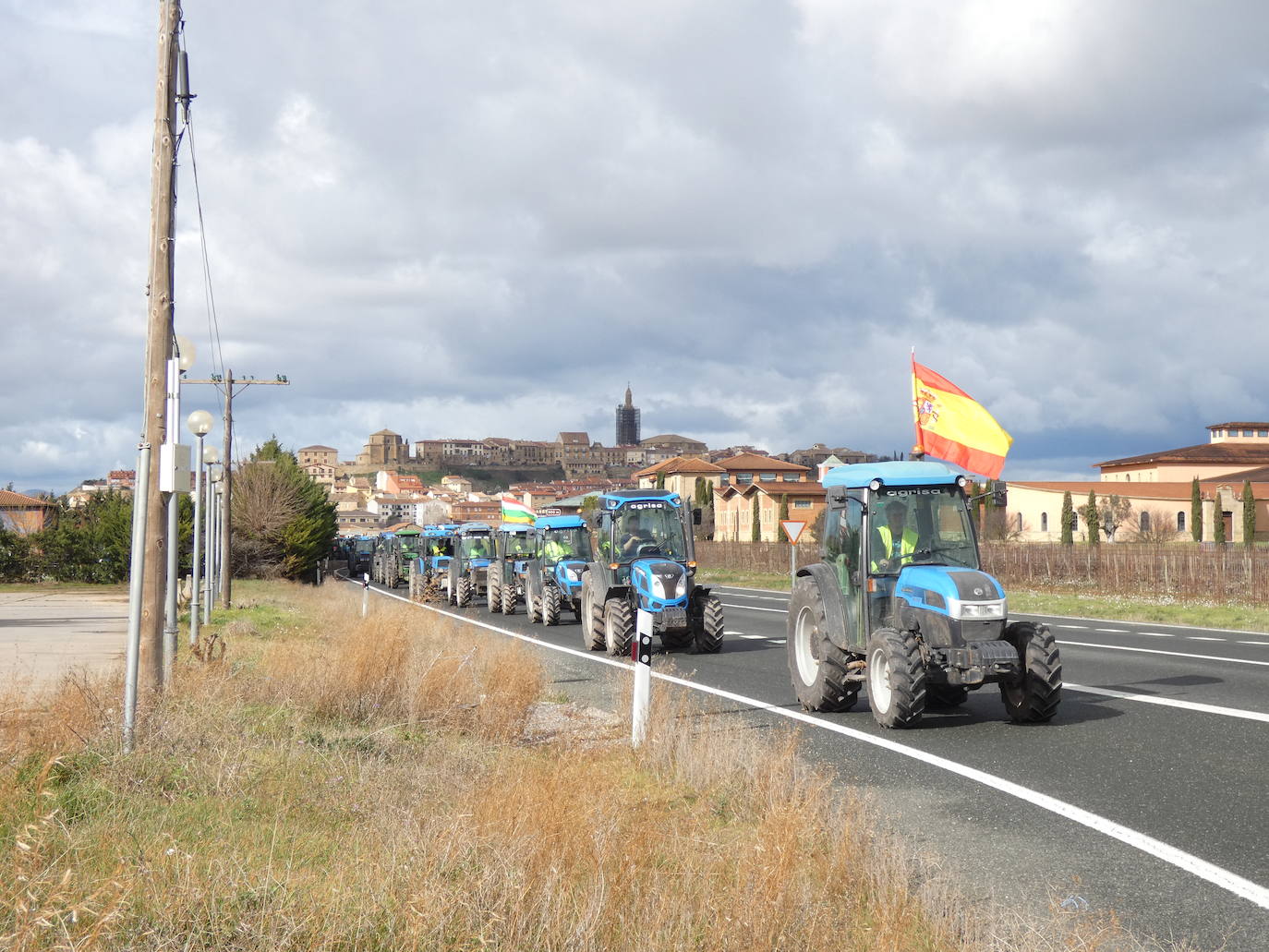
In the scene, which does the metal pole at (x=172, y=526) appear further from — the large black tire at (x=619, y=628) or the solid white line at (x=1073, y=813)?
the large black tire at (x=619, y=628)

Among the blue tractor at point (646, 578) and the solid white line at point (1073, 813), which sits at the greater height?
the blue tractor at point (646, 578)

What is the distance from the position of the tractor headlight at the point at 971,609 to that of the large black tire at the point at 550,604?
1657 cm

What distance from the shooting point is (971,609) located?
9992 millimetres

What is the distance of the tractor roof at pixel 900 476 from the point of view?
11.3 metres

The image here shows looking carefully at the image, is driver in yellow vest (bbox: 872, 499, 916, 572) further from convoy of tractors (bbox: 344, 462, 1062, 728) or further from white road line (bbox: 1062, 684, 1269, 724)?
white road line (bbox: 1062, 684, 1269, 724)

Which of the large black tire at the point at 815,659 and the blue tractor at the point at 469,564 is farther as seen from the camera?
the blue tractor at the point at 469,564

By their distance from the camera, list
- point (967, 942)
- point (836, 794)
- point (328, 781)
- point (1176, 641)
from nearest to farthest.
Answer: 1. point (967, 942)
2. point (328, 781)
3. point (836, 794)
4. point (1176, 641)

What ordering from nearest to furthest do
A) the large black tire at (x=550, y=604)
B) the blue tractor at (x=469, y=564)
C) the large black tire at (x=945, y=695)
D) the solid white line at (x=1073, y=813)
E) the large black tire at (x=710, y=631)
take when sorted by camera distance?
1. the solid white line at (x=1073, y=813)
2. the large black tire at (x=945, y=695)
3. the large black tire at (x=710, y=631)
4. the large black tire at (x=550, y=604)
5. the blue tractor at (x=469, y=564)

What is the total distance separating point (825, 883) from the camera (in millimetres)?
5105

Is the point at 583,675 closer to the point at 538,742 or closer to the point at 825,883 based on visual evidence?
the point at 538,742

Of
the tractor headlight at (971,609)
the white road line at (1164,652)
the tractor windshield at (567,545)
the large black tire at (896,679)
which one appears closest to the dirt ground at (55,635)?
the large black tire at (896,679)

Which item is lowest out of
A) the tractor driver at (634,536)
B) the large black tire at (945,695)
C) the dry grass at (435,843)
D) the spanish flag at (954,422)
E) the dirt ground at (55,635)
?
the dirt ground at (55,635)

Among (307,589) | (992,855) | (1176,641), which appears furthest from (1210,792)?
(307,589)

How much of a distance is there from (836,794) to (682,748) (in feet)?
3.66
